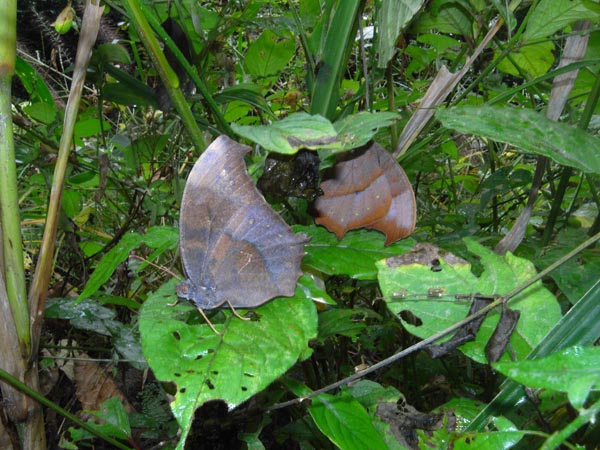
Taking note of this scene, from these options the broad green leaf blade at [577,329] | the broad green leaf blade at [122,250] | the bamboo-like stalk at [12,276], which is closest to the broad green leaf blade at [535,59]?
the broad green leaf blade at [577,329]

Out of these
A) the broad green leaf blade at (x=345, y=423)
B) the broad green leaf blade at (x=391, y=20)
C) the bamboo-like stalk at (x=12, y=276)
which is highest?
the broad green leaf blade at (x=391, y=20)

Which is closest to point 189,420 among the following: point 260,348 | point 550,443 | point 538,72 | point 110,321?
point 260,348

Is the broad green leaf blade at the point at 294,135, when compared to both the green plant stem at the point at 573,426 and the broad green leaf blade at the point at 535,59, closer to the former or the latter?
the green plant stem at the point at 573,426

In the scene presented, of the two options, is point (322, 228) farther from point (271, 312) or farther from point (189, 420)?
point (189, 420)

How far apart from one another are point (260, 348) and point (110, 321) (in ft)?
2.47

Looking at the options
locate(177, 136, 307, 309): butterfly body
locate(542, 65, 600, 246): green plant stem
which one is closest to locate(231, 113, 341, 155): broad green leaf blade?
locate(177, 136, 307, 309): butterfly body

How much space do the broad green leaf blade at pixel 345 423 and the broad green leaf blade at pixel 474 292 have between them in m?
0.16

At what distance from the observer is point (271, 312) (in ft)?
2.21

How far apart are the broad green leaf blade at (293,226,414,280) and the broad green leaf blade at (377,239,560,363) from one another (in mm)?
41

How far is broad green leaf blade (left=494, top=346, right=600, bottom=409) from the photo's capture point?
40 cm

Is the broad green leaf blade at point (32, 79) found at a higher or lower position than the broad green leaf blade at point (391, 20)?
lower

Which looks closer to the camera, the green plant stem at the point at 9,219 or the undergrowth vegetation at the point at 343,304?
the undergrowth vegetation at the point at 343,304

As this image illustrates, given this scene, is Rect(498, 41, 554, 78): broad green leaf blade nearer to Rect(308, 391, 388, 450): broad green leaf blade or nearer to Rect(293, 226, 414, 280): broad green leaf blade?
Rect(293, 226, 414, 280): broad green leaf blade

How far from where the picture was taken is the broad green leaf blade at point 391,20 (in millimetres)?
850
